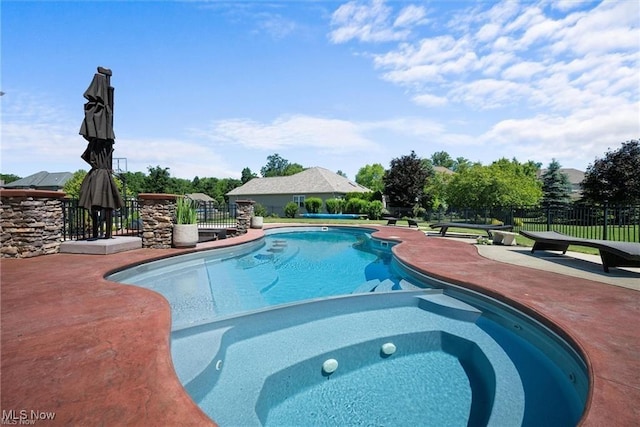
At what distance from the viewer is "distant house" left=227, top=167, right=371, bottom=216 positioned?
35656 millimetres

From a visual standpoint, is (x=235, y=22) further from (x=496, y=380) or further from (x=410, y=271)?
(x=496, y=380)

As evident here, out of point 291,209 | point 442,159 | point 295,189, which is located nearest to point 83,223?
point 291,209

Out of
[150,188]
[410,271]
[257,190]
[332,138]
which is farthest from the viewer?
[150,188]

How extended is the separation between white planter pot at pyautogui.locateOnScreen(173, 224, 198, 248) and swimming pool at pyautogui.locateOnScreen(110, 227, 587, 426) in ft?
10.2

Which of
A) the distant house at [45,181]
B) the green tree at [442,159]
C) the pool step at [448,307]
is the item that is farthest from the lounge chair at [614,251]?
the green tree at [442,159]

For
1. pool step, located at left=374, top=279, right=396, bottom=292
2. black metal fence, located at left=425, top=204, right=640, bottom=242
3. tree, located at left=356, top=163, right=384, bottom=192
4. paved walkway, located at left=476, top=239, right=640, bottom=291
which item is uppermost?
tree, located at left=356, top=163, right=384, bottom=192

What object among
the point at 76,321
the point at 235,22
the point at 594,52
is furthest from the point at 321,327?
the point at 594,52

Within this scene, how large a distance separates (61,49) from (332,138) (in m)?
22.2

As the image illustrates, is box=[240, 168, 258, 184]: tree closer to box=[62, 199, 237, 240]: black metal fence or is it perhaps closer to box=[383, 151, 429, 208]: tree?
box=[383, 151, 429, 208]: tree

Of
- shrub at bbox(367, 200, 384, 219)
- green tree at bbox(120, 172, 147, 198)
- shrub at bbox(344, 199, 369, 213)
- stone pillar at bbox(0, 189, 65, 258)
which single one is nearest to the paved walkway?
stone pillar at bbox(0, 189, 65, 258)

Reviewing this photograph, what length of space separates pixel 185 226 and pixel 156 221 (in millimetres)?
794

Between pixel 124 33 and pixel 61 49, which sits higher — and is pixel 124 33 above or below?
above

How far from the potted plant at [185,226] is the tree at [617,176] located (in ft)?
98.5

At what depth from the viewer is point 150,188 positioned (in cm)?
4222
